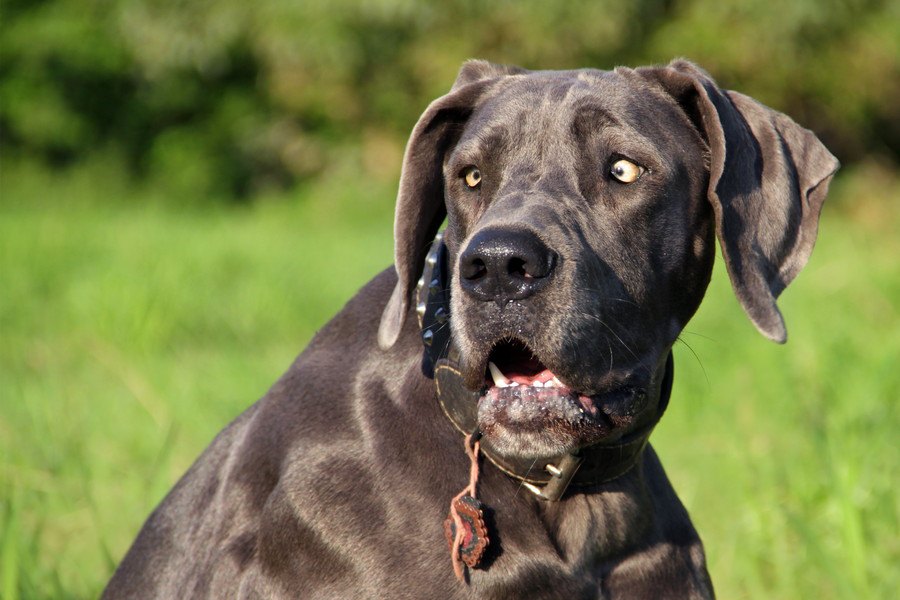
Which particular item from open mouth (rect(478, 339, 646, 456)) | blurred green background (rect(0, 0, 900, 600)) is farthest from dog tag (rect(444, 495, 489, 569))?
blurred green background (rect(0, 0, 900, 600))

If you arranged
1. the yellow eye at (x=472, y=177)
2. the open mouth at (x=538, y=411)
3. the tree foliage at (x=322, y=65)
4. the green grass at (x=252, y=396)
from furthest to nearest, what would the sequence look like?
the tree foliage at (x=322, y=65), the green grass at (x=252, y=396), the yellow eye at (x=472, y=177), the open mouth at (x=538, y=411)

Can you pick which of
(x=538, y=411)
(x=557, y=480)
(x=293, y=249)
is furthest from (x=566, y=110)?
(x=293, y=249)

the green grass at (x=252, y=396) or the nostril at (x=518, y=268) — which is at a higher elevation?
the nostril at (x=518, y=268)

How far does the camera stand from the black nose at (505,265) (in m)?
2.49

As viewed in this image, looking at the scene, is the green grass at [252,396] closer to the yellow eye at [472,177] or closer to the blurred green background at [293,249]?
the blurred green background at [293,249]

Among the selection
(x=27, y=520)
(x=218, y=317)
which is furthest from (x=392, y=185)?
(x=27, y=520)

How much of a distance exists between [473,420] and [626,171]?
67cm

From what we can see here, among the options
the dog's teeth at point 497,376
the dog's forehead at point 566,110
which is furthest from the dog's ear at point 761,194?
the dog's teeth at point 497,376

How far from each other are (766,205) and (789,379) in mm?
3253

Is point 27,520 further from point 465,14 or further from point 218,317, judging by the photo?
point 465,14

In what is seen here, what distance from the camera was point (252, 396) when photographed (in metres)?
5.98

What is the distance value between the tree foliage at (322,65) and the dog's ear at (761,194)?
15.7 metres

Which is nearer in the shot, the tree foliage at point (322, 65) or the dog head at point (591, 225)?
the dog head at point (591, 225)

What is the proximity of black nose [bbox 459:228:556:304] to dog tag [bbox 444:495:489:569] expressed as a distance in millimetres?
433
